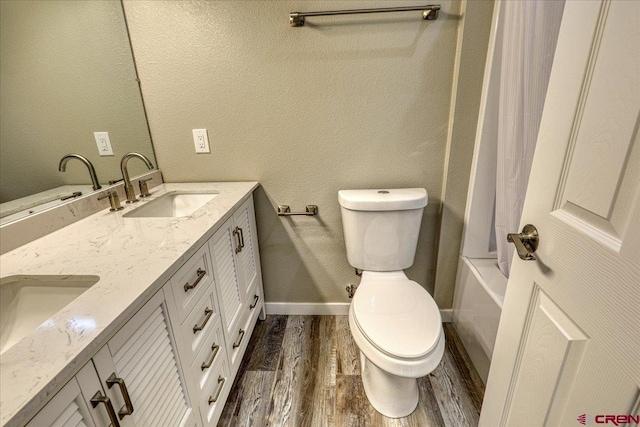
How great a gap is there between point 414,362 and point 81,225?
4.33 feet

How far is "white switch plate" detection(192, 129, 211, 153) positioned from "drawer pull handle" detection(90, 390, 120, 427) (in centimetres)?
123

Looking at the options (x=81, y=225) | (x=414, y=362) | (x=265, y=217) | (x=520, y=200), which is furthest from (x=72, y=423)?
(x=520, y=200)

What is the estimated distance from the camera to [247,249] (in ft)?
5.14

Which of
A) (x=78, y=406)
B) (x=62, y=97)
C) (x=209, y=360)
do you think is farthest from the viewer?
(x=62, y=97)

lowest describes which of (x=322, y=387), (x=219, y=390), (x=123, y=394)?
(x=322, y=387)

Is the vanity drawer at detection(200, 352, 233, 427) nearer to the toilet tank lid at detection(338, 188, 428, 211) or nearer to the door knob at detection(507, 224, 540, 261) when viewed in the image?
the toilet tank lid at detection(338, 188, 428, 211)

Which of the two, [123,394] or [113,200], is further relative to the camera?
[113,200]

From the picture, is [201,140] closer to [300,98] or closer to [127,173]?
[127,173]

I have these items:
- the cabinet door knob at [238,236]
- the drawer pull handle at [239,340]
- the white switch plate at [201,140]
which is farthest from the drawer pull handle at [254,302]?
the white switch plate at [201,140]

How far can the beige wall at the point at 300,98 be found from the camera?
1.37 metres

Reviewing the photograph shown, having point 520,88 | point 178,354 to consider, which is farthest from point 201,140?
point 520,88

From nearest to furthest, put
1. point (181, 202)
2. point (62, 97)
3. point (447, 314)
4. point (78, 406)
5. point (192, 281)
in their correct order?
point (78, 406) → point (192, 281) → point (62, 97) → point (181, 202) → point (447, 314)

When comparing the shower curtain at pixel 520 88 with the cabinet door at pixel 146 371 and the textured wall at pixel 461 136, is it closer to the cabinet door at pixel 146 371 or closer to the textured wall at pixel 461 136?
the textured wall at pixel 461 136

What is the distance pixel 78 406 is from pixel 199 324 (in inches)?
18.7
